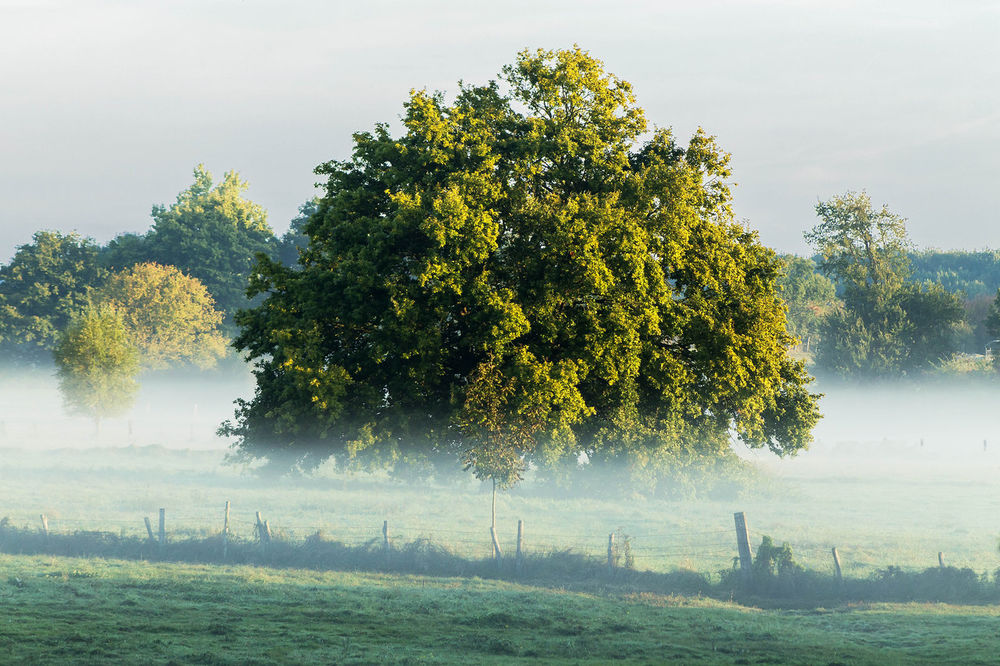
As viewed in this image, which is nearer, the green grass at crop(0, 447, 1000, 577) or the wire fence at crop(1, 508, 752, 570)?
the wire fence at crop(1, 508, 752, 570)

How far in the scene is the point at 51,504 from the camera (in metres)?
44.4

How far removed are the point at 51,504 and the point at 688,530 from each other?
27.9 m

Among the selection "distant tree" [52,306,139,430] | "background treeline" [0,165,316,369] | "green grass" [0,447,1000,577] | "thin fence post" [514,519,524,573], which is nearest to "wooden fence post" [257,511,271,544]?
"green grass" [0,447,1000,577]

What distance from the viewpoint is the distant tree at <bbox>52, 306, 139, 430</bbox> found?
70.1 m

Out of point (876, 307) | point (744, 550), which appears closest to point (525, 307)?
point (744, 550)

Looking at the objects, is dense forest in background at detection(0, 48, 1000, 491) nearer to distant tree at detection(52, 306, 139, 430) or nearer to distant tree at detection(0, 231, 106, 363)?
distant tree at detection(52, 306, 139, 430)

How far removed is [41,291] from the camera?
359 ft

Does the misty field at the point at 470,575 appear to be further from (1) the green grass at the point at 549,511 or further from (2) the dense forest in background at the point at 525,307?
(2) the dense forest in background at the point at 525,307

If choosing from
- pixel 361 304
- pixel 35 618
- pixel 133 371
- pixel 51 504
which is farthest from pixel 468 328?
pixel 133 371

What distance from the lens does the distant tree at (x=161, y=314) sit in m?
99.1

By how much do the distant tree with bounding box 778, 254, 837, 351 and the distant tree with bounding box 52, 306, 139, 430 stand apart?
278 feet

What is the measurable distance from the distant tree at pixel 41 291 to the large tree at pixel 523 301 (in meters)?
83.2

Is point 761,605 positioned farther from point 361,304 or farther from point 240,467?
point 240,467

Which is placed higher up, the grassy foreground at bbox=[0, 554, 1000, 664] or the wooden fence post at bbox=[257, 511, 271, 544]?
the wooden fence post at bbox=[257, 511, 271, 544]
